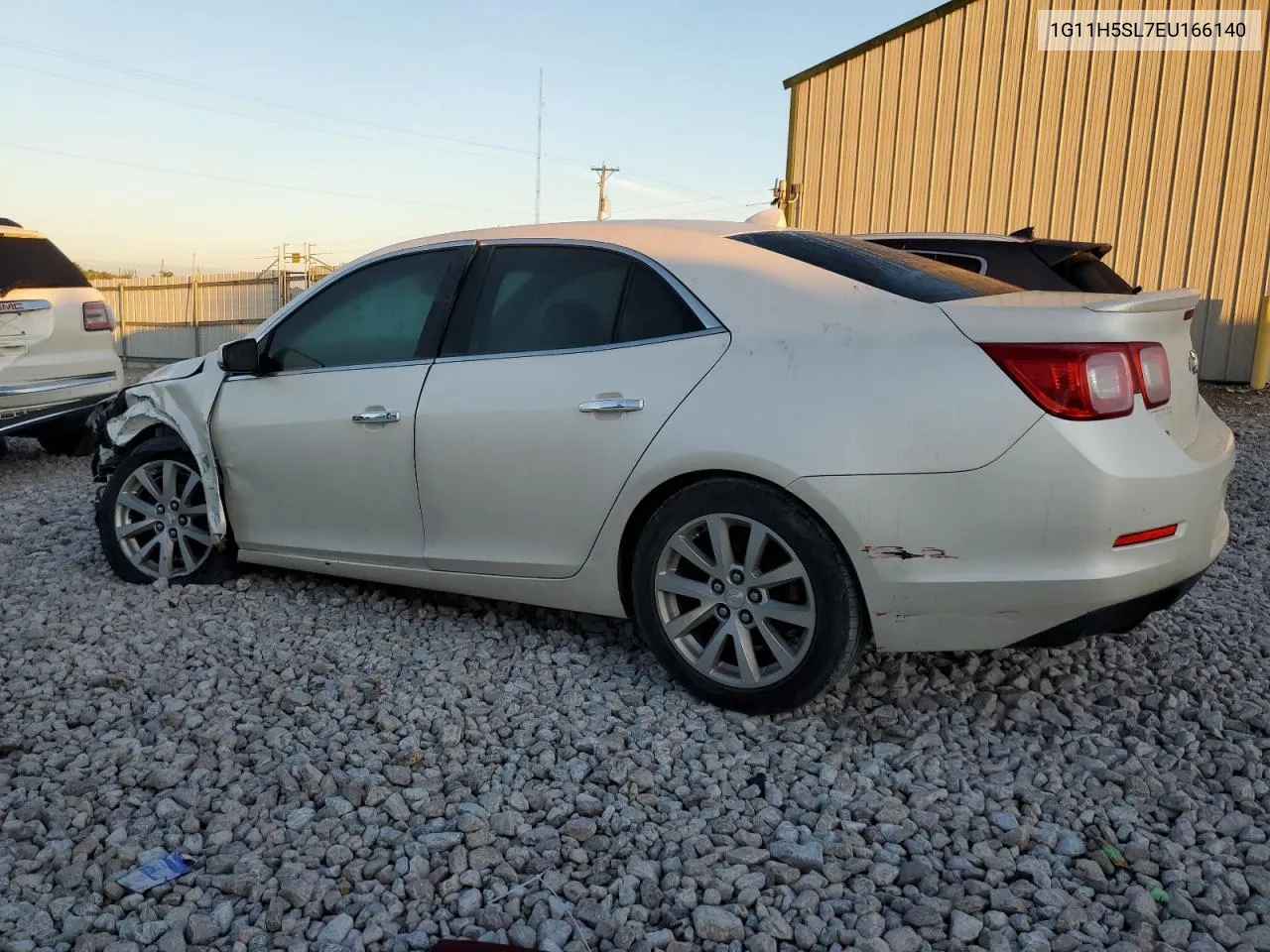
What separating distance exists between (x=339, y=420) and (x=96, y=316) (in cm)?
444

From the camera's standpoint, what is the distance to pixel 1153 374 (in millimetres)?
2734

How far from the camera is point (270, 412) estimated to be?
4078 mm

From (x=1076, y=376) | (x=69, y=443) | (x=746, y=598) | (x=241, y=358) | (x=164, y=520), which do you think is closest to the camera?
(x=1076, y=376)

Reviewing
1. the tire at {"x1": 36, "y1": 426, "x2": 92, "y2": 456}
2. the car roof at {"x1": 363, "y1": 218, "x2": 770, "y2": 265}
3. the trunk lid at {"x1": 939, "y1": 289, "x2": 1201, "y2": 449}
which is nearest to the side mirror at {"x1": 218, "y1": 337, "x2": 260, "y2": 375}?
the car roof at {"x1": 363, "y1": 218, "x2": 770, "y2": 265}

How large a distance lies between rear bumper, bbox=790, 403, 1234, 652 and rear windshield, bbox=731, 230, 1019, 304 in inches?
22.3

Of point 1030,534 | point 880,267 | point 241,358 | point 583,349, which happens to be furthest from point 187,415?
point 1030,534

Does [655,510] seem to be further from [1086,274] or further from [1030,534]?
[1086,274]

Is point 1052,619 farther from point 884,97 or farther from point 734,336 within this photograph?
point 884,97

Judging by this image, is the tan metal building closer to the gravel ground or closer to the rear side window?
the gravel ground

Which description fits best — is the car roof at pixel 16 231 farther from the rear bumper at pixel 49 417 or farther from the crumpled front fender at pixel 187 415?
the crumpled front fender at pixel 187 415

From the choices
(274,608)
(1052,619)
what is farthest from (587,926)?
(274,608)

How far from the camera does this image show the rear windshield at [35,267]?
677 cm

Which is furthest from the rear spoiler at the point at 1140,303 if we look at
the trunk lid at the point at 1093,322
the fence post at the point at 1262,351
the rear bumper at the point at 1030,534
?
the fence post at the point at 1262,351

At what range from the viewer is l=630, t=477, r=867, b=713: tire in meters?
2.85
